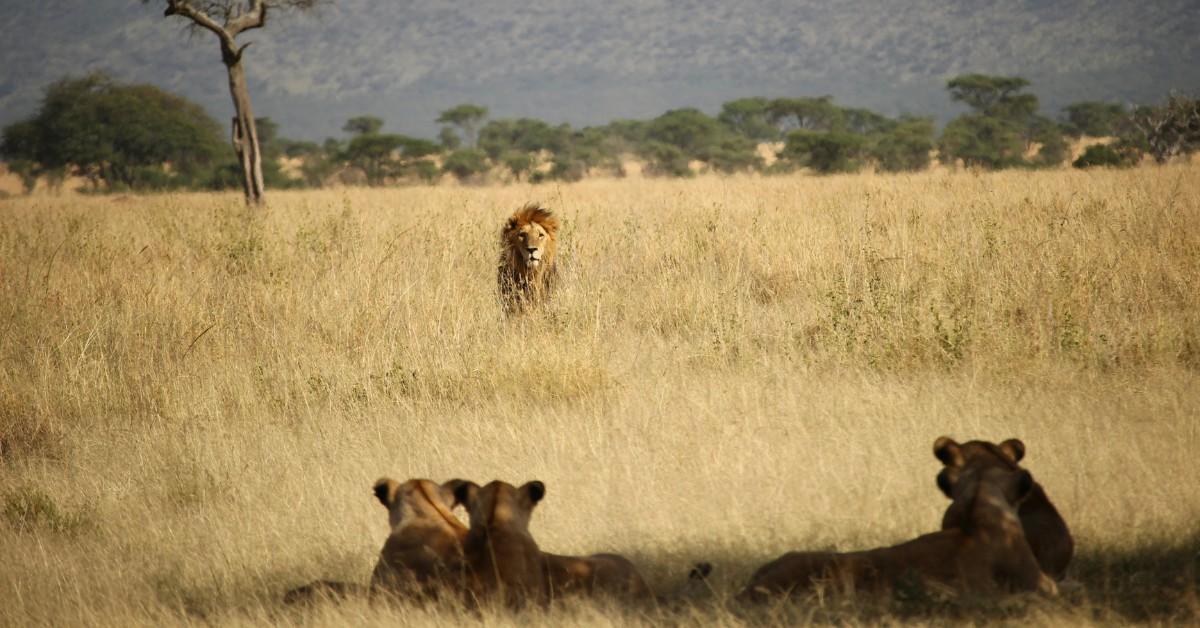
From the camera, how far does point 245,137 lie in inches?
644

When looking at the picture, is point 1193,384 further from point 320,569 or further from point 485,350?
point 320,569

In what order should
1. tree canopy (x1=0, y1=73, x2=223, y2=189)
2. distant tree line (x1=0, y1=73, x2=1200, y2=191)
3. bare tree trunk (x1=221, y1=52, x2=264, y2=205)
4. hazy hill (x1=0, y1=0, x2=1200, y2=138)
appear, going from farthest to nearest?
hazy hill (x1=0, y1=0, x2=1200, y2=138) < tree canopy (x1=0, y1=73, x2=223, y2=189) < distant tree line (x1=0, y1=73, x2=1200, y2=191) < bare tree trunk (x1=221, y1=52, x2=264, y2=205)

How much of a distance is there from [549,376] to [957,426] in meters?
2.22

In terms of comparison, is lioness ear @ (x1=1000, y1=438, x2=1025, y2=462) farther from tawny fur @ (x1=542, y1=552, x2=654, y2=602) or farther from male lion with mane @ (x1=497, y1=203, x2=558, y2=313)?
male lion with mane @ (x1=497, y1=203, x2=558, y2=313)

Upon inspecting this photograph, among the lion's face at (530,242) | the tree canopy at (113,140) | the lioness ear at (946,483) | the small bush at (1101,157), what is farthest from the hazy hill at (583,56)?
the lioness ear at (946,483)

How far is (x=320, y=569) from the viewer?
13.8ft

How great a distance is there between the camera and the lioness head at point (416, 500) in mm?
3653

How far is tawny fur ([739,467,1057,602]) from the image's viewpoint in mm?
3387

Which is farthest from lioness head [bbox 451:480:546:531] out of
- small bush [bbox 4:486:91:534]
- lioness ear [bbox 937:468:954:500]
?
small bush [bbox 4:486:91:534]

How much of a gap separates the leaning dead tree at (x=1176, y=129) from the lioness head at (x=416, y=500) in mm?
26698

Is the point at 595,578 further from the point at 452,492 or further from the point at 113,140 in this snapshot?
the point at 113,140

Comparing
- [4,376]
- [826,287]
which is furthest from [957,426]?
[4,376]

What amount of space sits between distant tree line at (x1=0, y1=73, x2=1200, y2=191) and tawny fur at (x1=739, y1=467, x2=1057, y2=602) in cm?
2818

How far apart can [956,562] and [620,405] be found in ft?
8.76
